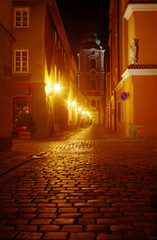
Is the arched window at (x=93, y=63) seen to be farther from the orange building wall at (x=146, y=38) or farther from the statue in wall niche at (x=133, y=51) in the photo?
the statue in wall niche at (x=133, y=51)

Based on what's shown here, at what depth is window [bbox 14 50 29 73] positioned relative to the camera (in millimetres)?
17859

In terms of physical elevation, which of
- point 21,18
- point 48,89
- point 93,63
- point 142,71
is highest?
point 93,63

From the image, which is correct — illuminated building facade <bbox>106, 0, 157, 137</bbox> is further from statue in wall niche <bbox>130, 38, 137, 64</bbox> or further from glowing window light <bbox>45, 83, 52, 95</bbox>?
glowing window light <bbox>45, 83, 52, 95</bbox>

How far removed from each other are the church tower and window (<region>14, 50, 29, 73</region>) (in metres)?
52.7

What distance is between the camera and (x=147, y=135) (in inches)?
635

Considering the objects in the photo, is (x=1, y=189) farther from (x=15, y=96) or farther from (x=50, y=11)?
(x=50, y=11)

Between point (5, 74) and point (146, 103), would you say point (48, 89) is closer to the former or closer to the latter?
point (146, 103)

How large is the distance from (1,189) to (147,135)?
13.3m

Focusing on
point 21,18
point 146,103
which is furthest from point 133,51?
point 21,18

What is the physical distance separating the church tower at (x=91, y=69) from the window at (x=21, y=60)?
52732mm

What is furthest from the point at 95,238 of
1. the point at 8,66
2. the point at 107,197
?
the point at 8,66

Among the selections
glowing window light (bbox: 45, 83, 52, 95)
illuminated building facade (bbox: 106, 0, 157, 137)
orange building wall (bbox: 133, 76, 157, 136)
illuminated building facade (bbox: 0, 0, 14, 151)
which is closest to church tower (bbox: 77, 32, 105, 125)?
glowing window light (bbox: 45, 83, 52, 95)

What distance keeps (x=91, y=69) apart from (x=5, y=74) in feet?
204

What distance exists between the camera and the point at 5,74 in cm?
927
